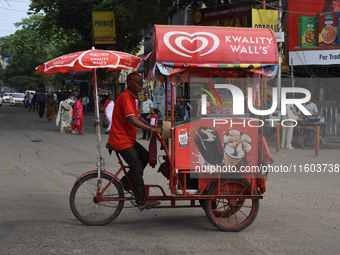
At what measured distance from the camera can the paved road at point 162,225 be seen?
14.6ft

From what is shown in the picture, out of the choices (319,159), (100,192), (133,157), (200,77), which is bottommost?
(319,159)

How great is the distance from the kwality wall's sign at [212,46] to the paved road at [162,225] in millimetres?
2076

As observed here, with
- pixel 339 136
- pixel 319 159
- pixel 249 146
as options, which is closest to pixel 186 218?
pixel 249 146

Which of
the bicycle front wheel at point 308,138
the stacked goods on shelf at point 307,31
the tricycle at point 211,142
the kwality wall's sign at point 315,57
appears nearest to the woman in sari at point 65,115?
the bicycle front wheel at point 308,138

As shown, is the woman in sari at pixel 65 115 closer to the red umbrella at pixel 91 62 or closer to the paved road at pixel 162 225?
the paved road at pixel 162 225

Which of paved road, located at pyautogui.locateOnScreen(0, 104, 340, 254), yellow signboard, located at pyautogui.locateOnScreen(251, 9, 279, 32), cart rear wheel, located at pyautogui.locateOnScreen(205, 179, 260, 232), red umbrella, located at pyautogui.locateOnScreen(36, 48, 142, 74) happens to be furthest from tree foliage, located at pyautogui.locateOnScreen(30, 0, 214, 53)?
cart rear wheel, located at pyautogui.locateOnScreen(205, 179, 260, 232)

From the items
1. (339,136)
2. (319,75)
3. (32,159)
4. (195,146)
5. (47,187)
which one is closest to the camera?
(195,146)

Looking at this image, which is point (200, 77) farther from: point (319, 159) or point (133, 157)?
point (319, 159)

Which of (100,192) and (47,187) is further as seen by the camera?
(47,187)

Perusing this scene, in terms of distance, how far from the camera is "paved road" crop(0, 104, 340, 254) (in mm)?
4453

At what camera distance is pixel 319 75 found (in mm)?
18734

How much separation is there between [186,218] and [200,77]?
1.97 meters

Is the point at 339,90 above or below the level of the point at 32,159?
above

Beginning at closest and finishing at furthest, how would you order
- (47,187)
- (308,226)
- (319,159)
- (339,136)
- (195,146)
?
(195,146) → (308,226) → (47,187) → (319,159) → (339,136)
